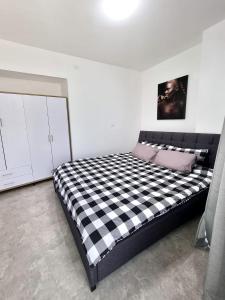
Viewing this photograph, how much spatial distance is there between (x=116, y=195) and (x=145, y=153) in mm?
1422

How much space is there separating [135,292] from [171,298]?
0.27 metres

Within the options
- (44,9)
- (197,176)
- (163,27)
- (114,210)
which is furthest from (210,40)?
(114,210)

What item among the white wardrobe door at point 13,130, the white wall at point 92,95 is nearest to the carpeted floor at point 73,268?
the white wardrobe door at point 13,130

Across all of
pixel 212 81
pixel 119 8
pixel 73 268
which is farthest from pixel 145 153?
pixel 119 8

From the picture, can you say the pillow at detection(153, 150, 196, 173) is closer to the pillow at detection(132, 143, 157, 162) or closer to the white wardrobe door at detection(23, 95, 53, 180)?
the pillow at detection(132, 143, 157, 162)

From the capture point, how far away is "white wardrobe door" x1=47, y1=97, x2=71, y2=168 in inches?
114

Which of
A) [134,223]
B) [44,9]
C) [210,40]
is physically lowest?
[134,223]

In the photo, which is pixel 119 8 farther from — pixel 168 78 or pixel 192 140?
pixel 192 140

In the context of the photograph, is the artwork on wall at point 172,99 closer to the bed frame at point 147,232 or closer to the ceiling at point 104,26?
the ceiling at point 104,26

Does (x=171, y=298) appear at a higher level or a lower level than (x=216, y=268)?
lower

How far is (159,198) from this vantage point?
56.6 inches

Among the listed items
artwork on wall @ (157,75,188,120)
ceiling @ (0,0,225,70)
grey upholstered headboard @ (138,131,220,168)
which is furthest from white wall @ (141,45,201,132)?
grey upholstered headboard @ (138,131,220,168)

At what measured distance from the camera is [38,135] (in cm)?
281

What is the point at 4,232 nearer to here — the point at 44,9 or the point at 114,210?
the point at 114,210
